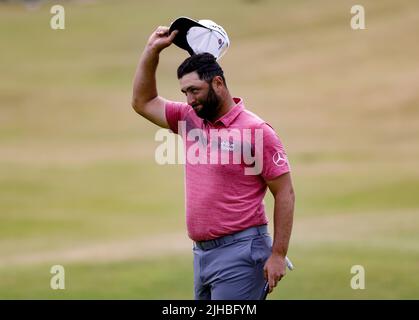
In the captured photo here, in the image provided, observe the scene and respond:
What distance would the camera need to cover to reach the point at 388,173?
30047 millimetres

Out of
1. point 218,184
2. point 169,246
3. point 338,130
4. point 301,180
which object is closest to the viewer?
point 218,184

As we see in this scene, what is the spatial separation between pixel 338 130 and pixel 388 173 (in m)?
11.2

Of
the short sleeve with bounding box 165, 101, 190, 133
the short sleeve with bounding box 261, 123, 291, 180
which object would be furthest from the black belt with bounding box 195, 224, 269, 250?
the short sleeve with bounding box 165, 101, 190, 133

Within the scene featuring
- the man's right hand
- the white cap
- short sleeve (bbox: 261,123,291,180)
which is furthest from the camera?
the man's right hand

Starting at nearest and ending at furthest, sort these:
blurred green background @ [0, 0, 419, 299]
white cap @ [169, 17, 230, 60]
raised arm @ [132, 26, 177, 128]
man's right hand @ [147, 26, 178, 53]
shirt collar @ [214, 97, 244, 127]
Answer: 1. shirt collar @ [214, 97, 244, 127]
2. white cap @ [169, 17, 230, 60]
3. man's right hand @ [147, 26, 178, 53]
4. raised arm @ [132, 26, 177, 128]
5. blurred green background @ [0, 0, 419, 299]

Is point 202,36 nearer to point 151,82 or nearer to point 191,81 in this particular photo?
point 191,81

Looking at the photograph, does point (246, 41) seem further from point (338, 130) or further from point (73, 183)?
point (73, 183)

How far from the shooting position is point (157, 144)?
37.1 meters

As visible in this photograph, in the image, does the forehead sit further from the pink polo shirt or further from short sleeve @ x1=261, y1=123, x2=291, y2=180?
short sleeve @ x1=261, y1=123, x2=291, y2=180

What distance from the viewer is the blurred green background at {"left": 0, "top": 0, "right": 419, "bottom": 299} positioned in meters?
15.7

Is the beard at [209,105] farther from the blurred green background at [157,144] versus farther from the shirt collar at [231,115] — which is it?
the blurred green background at [157,144]

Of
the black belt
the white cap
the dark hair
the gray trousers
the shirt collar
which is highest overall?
the white cap

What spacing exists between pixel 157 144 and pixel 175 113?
29.4 metres
